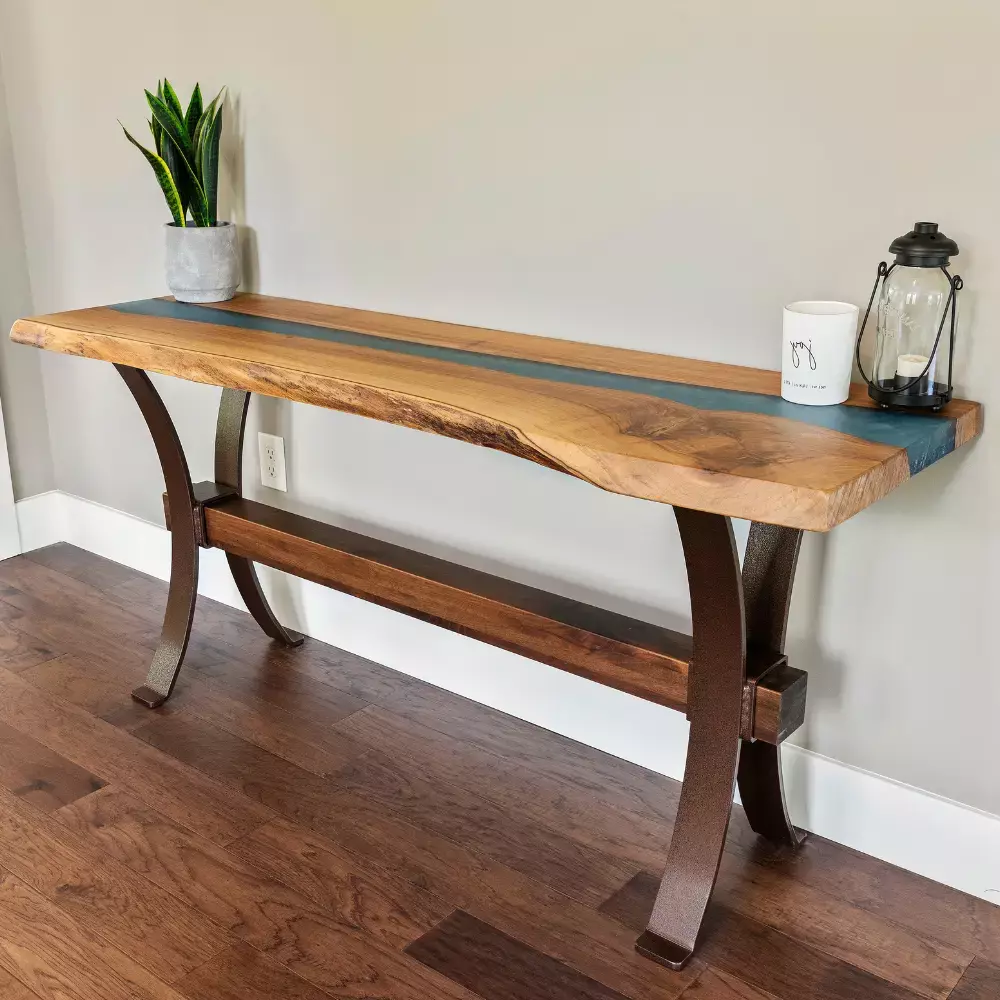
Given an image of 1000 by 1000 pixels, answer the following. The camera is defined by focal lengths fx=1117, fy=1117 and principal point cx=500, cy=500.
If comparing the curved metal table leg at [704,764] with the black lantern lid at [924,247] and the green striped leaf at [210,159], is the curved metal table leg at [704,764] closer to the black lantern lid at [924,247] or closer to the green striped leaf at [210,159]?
the black lantern lid at [924,247]

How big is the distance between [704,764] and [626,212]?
842 millimetres

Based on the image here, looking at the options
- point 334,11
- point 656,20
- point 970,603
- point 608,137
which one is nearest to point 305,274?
point 334,11

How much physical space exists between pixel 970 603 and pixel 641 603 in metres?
0.54

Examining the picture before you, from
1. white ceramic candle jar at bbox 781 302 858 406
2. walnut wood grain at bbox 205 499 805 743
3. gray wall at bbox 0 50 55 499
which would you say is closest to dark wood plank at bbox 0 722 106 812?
walnut wood grain at bbox 205 499 805 743

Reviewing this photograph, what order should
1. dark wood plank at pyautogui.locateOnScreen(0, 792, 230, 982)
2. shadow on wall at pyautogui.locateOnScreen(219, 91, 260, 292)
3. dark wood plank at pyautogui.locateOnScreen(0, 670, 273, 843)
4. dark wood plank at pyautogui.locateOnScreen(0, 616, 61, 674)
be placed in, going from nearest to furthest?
dark wood plank at pyautogui.locateOnScreen(0, 792, 230, 982)
dark wood plank at pyautogui.locateOnScreen(0, 670, 273, 843)
shadow on wall at pyautogui.locateOnScreen(219, 91, 260, 292)
dark wood plank at pyautogui.locateOnScreen(0, 616, 61, 674)

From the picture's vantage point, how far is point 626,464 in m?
1.21

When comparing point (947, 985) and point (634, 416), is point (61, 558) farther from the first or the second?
point (947, 985)

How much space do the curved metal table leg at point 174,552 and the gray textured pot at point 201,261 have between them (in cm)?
21

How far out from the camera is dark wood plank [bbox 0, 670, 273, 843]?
184 cm

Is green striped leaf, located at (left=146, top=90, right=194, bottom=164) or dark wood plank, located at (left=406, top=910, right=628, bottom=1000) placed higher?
green striped leaf, located at (left=146, top=90, right=194, bottom=164)

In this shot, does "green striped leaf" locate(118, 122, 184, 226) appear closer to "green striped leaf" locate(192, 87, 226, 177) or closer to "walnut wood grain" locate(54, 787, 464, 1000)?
"green striped leaf" locate(192, 87, 226, 177)

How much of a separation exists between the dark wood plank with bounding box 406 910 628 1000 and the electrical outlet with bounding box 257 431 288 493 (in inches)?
44.1

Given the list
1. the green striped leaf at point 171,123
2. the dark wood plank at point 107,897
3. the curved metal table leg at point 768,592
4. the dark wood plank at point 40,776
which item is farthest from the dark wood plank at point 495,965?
the green striped leaf at point 171,123

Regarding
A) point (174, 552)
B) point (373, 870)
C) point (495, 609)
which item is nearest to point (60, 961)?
point (373, 870)
